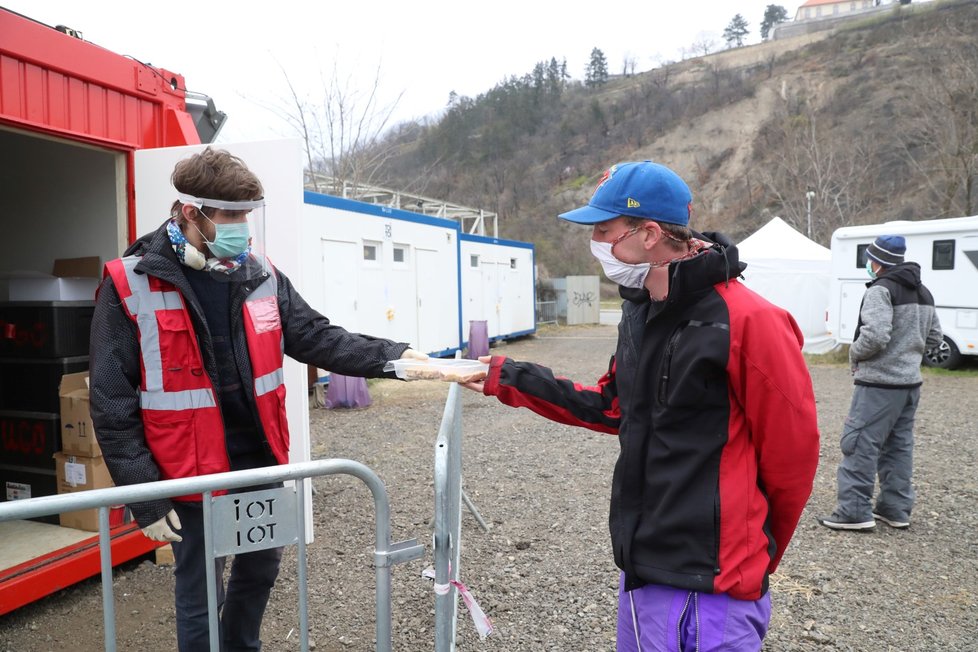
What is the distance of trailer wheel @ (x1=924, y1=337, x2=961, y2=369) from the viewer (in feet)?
41.8

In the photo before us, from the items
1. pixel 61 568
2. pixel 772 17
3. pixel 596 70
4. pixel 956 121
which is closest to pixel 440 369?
pixel 61 568

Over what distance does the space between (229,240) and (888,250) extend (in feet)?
14.5

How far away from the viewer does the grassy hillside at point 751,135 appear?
1146 inches

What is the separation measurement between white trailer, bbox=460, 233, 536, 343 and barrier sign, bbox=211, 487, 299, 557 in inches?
554

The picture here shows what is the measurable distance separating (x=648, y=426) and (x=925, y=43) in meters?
51.4

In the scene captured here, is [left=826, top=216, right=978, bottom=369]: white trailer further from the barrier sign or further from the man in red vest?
the barrier sign

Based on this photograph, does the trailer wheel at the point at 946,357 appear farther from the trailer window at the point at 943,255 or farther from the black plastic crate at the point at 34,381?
the black plastic crate at the point at 34,381

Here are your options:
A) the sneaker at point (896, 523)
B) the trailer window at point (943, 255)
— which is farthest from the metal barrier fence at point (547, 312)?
the sneaker at point (896, 523)

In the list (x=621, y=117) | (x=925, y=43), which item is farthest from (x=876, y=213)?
(x=621, y=117)

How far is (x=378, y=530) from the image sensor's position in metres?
1.95

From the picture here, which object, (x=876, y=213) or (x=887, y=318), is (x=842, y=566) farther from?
(x=876, y=213)

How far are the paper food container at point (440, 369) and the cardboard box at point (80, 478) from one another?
2571mm

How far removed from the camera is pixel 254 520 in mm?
2016

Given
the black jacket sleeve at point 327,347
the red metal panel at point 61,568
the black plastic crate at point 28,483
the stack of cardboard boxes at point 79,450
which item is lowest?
the red metal panel at point 61,568
